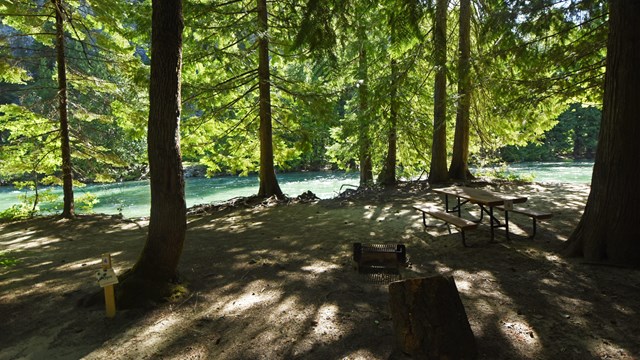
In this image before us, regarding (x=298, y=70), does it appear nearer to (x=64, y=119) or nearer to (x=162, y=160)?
(x=64, y=119)

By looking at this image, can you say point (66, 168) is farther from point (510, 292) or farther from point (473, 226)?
point (510, 292)

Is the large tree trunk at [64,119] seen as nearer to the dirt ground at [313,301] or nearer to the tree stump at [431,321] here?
the dirt ground at [313,301]

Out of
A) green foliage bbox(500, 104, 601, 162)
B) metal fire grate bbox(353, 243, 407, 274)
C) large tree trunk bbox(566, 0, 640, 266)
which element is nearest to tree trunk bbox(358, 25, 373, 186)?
metal fire grate bbox(353, 243, 407, 274)

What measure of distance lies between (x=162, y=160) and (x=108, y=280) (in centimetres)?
122

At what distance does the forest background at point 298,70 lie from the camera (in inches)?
260

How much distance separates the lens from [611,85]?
4.16 meters

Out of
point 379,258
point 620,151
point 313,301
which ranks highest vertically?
point 620,151

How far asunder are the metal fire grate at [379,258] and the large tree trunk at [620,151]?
221cm

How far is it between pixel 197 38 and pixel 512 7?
26.0 ft

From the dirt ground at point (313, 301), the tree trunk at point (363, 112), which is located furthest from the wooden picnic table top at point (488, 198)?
the tree trunk at point (363, 112)

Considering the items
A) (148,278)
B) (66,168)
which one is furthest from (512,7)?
(66,168)

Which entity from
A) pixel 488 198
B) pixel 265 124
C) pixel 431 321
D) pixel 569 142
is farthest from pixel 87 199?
pixel 569 142

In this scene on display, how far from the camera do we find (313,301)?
12.1 ft

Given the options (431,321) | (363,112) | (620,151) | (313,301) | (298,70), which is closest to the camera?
(431,321)
